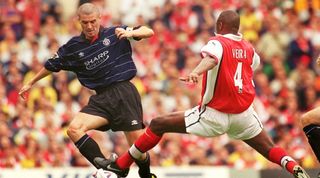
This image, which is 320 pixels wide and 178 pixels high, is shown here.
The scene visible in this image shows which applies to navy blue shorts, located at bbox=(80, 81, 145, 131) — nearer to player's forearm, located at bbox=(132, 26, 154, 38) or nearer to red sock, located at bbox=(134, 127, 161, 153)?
red sock, located at bbox=(134, 127, 161, 153)

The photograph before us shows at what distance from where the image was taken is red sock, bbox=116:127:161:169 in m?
13.7

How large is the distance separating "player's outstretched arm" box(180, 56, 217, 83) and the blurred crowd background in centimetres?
697

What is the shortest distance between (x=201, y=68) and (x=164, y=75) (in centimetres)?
Answer: 929

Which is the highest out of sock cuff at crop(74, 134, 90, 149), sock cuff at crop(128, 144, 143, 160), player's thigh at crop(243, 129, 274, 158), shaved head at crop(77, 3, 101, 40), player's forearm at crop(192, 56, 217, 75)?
shaved head at crop(77, 3, 101, 40)

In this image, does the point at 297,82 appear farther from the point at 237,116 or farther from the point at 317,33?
the point at 237,116

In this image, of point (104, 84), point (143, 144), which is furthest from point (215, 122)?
point (104, 84)

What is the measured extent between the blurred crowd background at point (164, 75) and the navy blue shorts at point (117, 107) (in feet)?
17.1

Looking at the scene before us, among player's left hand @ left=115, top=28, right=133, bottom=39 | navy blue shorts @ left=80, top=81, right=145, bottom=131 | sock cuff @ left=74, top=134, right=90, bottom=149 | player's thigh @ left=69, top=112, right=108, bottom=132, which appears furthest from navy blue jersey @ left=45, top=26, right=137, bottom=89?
sock cuff @ left=74, top=134, right=90, bottom=149

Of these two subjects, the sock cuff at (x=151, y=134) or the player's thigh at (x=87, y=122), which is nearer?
the sock cuff at (x=151, y=134)

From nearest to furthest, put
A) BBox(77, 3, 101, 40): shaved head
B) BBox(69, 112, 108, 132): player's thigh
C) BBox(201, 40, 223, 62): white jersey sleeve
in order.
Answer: BBox(201, 40, 223, 62): white jersey sleeve < BBox(77, 3, 101, 40): shaved head < BBox(69, 112, 108, 132): player's thigh

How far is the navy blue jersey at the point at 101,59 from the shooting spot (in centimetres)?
1430

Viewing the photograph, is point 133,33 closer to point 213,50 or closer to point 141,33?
point 141,33

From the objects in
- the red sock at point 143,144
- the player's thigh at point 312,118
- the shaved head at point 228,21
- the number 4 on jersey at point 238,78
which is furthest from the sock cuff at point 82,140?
the player's thigh at point 312,118

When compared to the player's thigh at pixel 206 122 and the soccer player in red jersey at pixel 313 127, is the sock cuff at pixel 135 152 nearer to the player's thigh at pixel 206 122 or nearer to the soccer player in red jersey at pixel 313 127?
the player's thigh at pixel 206 122
